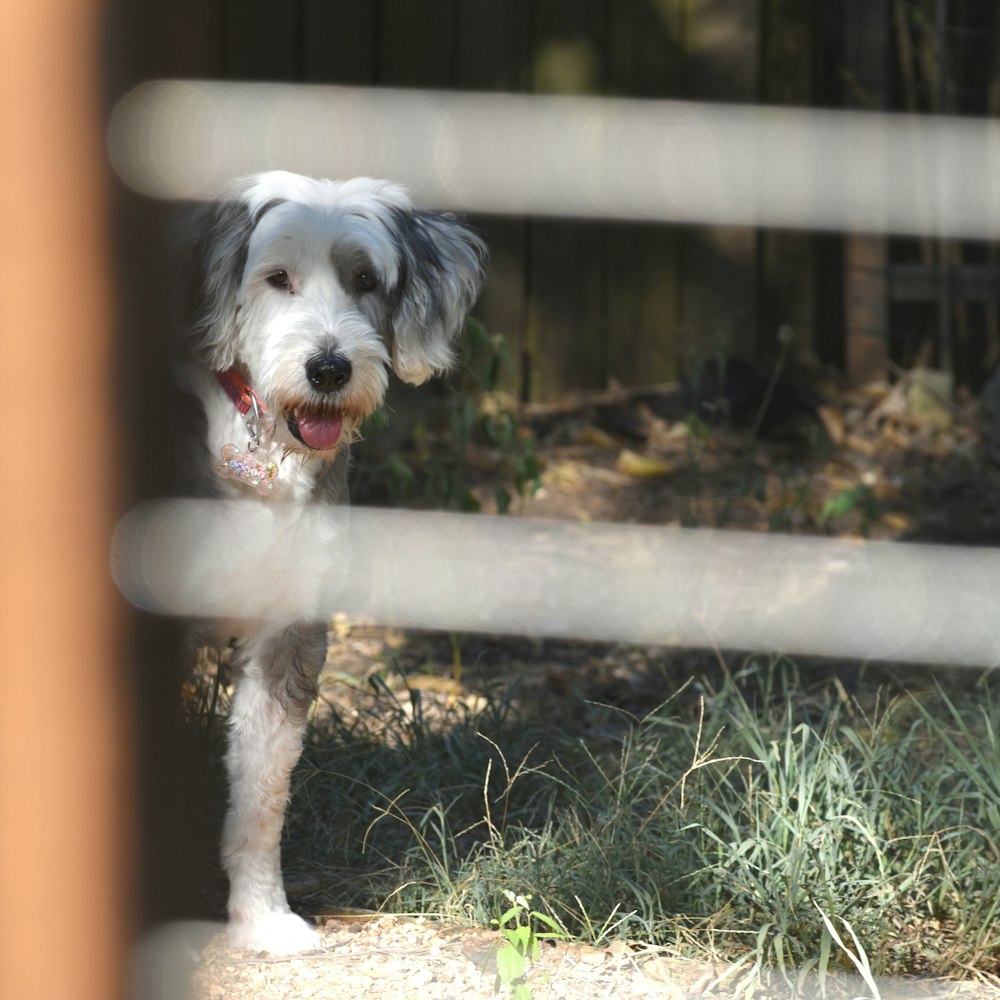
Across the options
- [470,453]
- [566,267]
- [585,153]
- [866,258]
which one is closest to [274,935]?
[470,453]

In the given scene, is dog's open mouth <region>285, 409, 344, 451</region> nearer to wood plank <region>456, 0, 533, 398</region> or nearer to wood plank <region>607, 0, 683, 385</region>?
wood plank <region>456, 0, 533, 398</region>

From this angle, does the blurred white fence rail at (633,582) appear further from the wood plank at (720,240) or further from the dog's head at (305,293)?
the wood plank at (720,240)

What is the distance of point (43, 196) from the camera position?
1082 mm

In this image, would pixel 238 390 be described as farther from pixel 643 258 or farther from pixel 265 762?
pixel 643 258

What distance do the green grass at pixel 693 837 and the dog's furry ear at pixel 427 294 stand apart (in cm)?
74

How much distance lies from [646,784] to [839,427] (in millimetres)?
3480

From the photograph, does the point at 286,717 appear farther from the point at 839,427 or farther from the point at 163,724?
the point at 839,427

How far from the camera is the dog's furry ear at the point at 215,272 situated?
7.86 ft

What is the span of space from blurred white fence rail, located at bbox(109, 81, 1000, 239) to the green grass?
41.8 inches

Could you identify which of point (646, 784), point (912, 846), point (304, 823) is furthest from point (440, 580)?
point (912, 846)

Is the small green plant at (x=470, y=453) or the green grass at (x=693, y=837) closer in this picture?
the green grass at (x=693, y=837)

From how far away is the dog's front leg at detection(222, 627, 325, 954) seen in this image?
2543 mm

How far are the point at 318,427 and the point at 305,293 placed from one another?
238mm

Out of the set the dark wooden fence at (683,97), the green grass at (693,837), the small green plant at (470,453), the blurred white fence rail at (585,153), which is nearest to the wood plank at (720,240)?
the dark wooden fence at (683,97)
